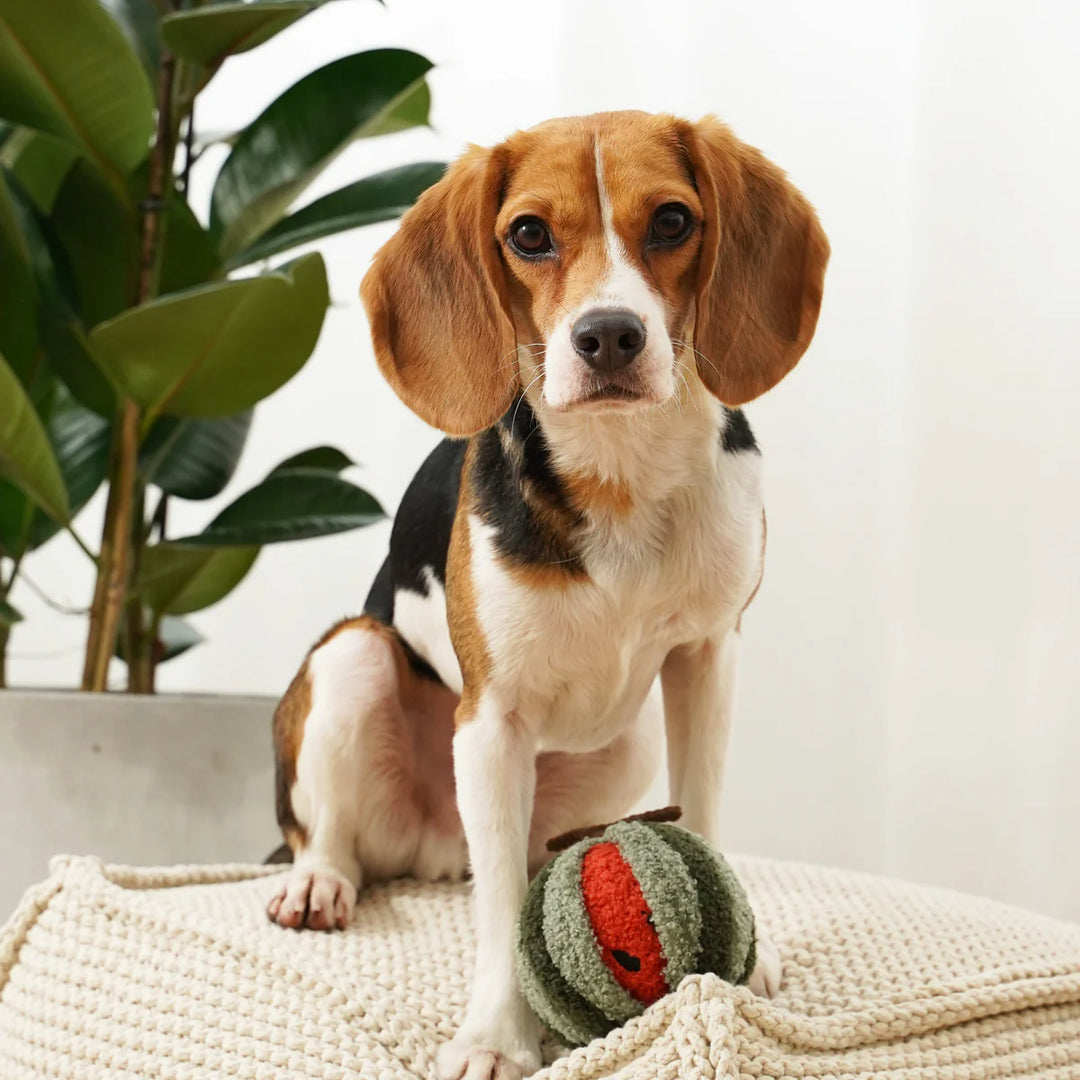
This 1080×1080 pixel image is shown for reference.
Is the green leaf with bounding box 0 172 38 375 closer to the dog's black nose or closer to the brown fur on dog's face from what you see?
the brown fur on dog's face

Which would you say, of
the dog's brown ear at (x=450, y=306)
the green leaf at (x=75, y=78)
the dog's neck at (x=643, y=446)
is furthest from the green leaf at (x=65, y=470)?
the dog's neck at (x=643, y=446)

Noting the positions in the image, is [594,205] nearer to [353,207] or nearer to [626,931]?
[626,931]

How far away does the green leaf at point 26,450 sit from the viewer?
4.81ft

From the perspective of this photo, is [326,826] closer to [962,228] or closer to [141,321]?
[141,321]

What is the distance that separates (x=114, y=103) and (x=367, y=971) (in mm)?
1083

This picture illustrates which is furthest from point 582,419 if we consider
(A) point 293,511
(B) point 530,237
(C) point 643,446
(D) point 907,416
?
(D) point 907,416

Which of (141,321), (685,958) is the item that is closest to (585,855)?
(685,958)

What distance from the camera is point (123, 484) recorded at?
1769 millimetres

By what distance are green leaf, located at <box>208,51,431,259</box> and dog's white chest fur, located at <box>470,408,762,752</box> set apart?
792 millimetres

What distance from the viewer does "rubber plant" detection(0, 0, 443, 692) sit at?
1.50 meters

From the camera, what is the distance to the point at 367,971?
43.6 inches

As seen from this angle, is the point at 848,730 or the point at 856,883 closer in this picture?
the point at 856,883

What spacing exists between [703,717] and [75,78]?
1.06 meters

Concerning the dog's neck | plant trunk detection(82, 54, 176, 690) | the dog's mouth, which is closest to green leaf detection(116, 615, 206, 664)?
plant trunk detection(82, 54, 176, 690)
